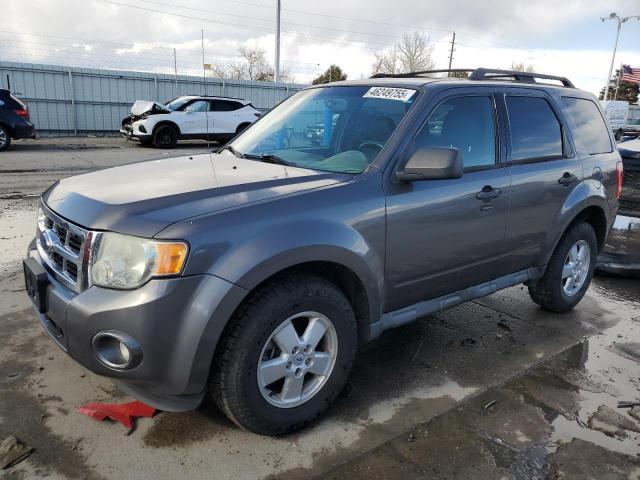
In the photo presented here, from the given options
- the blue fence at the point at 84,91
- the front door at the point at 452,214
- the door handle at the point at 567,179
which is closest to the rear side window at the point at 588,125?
the door handle at the point at 567,179

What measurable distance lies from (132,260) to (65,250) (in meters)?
0.49

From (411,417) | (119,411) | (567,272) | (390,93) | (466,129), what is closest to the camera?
(119,411)

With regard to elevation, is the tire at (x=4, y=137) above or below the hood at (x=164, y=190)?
below

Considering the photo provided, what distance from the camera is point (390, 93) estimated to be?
11.1 feet

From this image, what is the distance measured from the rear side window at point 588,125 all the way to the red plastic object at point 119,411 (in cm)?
376

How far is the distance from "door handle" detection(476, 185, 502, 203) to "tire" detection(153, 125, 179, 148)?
51.0 feet

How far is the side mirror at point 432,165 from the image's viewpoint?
113 inches

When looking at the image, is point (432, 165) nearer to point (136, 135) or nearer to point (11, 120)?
point (11, 120)

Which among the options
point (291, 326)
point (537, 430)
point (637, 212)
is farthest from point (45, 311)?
point (637, 212)

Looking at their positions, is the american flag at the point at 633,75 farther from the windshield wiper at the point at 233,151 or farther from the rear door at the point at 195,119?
the windshield wiper at the point at 233,151

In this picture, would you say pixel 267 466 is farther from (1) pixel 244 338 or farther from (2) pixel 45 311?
(2) pixel 45 311

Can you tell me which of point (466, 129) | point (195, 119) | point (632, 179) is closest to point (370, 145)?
point (466, 129)

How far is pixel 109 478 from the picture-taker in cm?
238

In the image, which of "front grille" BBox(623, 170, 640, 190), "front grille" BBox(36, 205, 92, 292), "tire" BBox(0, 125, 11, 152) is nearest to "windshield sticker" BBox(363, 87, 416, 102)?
"front grille" BBox(36, 205, 92, 292)
